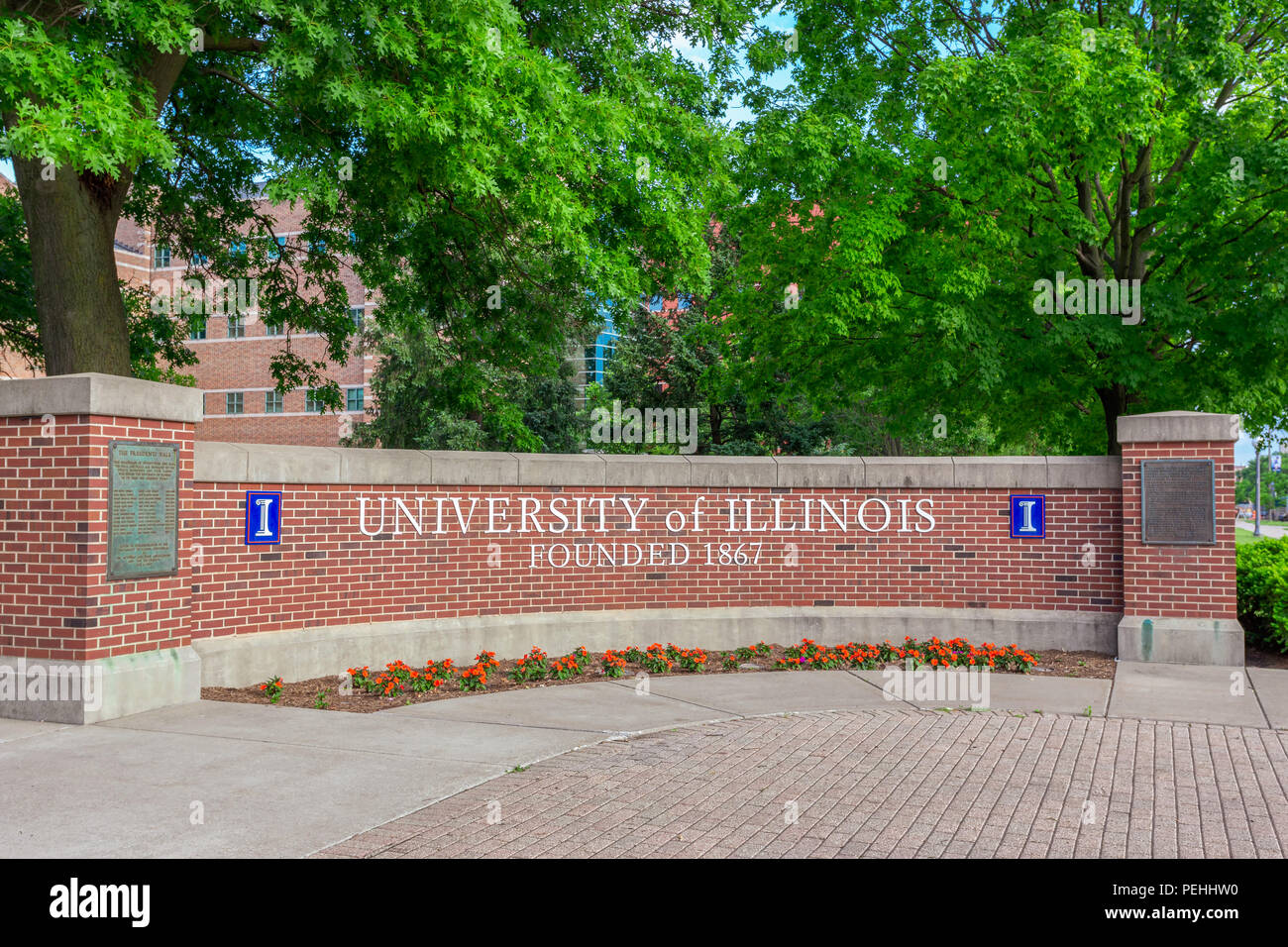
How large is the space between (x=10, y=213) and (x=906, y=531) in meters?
13.1

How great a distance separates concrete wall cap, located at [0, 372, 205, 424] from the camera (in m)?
7.43

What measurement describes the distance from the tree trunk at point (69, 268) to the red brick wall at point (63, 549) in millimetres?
3502

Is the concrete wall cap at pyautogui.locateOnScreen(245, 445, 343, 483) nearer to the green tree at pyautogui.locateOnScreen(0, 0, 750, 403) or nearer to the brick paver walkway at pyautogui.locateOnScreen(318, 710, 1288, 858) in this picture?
the green tree at pyautogui.locateOnScreen(0, 0, 750, 403)

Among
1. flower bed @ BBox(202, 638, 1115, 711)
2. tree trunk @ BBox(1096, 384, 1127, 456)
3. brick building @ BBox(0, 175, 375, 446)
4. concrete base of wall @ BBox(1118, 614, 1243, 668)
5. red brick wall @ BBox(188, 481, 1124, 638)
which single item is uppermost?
brick building @ BBox(0, 175, 375, 446)

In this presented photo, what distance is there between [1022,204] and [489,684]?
10.2 meters

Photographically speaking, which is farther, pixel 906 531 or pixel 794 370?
pixel 794 370

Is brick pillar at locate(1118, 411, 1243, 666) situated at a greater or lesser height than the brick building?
lesser

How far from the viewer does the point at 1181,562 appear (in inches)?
411

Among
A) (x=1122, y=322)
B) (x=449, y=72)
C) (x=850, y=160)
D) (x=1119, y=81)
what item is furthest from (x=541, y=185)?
(x=1122, y=322)

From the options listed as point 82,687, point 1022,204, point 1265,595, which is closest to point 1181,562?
point 1265,595

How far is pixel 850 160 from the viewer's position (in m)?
15.1

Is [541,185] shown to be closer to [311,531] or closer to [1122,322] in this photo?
[311,531]

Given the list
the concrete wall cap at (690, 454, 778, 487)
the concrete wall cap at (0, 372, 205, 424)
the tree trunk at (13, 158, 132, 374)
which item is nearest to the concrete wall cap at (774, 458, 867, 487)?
the concrete wall cap at (690, 454, 778, 487)

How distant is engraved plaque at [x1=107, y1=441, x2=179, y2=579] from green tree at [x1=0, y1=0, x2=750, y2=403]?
89.2 inches
